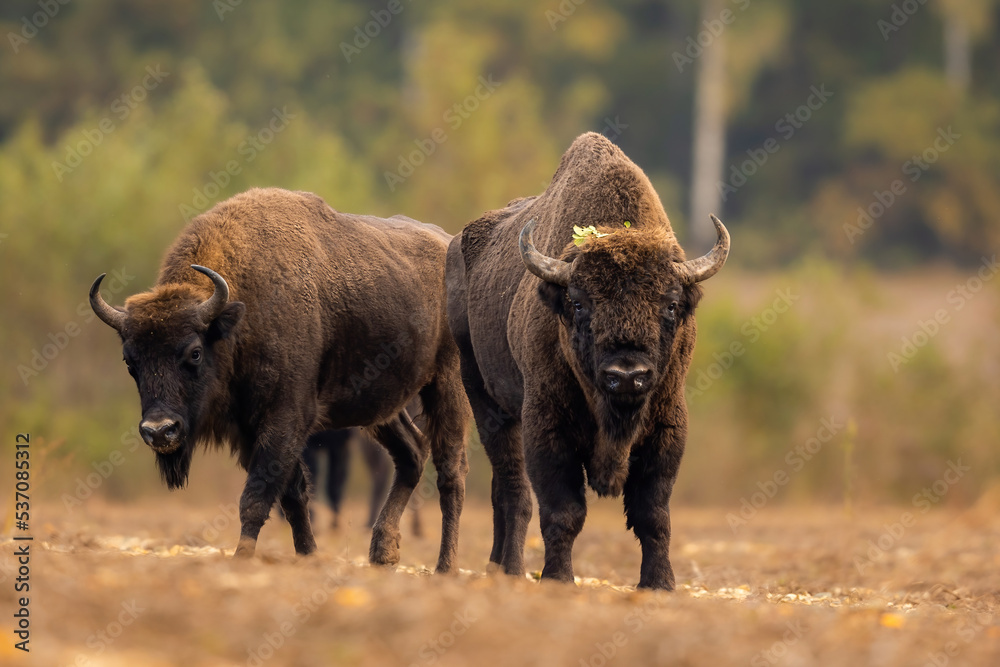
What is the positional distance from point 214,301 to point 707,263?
3331mm

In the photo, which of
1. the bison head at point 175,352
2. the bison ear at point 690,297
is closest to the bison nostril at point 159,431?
the bison head at point 175,352

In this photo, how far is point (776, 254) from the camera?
39.9m

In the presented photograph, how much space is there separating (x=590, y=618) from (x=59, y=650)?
219 cm

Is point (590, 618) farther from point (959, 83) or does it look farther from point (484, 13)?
point (959, 83)

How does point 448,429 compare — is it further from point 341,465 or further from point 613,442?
point 341,465

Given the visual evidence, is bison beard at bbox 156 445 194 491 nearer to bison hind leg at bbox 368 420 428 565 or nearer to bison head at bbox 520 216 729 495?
bison hind leg at bbox 368 420 428 565

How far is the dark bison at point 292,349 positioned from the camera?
9.33 metres

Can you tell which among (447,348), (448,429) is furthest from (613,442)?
(447,348)

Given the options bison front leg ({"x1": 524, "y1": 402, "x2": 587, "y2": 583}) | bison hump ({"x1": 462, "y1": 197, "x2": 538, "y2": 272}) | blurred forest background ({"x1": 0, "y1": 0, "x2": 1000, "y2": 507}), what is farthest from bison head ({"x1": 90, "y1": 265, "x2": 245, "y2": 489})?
blurred forest background ({"x1": 0, "y1": 0, "x2": 1000, "y2": 507})

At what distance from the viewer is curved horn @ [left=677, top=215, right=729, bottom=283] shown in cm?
845

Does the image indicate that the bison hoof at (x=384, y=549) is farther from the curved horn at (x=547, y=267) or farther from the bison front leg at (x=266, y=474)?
the curved horn at (x=547, y=267)

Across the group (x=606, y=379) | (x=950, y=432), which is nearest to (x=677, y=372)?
(x=606, y=379)

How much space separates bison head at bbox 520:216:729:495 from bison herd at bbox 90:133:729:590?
14 millimetres

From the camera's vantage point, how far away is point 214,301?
9.35m
